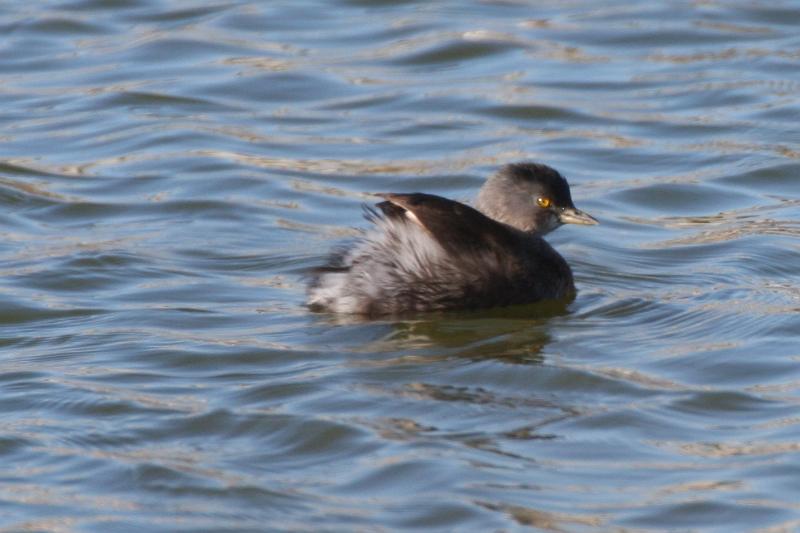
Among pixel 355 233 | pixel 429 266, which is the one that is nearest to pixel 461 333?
pixel 429 266

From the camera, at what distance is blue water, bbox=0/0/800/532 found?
5621 millimetres

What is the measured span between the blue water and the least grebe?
0.09m

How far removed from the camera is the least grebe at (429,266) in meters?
7.34

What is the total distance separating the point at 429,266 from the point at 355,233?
1.55 metres

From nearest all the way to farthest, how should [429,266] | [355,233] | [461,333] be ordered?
[461,333]
[429,266]
[355,233]

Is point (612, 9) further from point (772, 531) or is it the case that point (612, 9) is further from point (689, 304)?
point (772, 531)

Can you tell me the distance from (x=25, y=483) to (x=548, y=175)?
3.29 meters

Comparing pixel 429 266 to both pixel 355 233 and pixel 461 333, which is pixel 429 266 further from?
pixel 355 233

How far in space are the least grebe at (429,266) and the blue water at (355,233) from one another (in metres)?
0.09

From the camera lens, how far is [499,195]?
26.4 ft

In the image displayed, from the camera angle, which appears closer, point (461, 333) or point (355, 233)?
point (461, 333)

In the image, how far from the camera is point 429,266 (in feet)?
24.3

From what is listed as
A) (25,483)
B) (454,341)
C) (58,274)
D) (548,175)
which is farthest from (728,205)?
(25,483)

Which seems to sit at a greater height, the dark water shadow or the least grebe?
the least grebe
